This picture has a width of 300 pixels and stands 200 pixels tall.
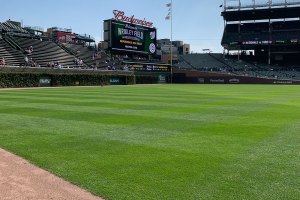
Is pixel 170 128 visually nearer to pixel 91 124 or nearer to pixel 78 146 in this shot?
pixel 91 124

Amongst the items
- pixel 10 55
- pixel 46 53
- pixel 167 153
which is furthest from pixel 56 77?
pixel 167 153

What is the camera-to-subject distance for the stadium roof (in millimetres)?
80188

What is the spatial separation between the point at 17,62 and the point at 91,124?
4011cm

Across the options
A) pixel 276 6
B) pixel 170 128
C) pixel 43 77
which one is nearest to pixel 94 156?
pixel 170 128

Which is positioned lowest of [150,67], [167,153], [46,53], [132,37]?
[167,153]

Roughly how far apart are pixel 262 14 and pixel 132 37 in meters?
33.3

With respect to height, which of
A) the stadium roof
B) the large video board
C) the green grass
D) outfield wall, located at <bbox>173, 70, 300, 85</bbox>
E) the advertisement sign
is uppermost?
the stadium roof

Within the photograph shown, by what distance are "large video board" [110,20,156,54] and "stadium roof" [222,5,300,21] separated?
73.3 feet

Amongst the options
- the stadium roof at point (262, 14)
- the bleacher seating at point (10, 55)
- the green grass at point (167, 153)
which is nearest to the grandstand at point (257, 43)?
the stadium roof at point (262, 14)

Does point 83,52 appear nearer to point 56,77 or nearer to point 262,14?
point 56,77

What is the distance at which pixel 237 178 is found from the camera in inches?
226

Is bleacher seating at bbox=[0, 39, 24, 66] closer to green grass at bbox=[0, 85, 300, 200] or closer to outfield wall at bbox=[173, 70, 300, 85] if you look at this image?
outfield wall at bbox=[173, 70, 300, 85]

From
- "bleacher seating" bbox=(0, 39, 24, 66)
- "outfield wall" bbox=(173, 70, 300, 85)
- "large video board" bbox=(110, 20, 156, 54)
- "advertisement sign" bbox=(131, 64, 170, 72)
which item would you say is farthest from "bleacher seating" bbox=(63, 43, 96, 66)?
"outfield wall" bbox=(173, 70, 300, 85)

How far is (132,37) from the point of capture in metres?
68.9
